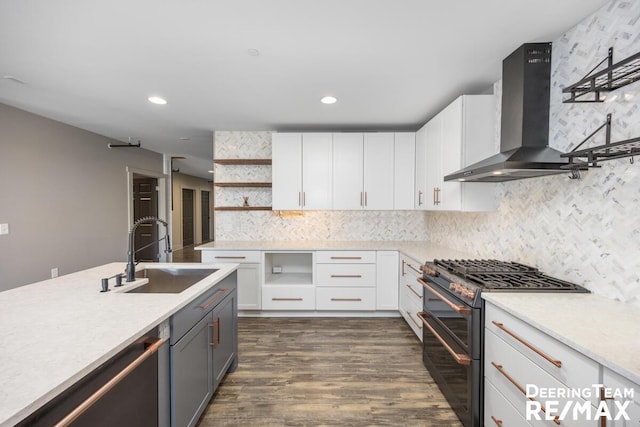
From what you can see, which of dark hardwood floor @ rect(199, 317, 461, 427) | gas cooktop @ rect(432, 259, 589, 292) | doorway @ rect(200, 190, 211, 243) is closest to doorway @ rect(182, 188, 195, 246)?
doorway @ rect(200, 190, 211, 243)

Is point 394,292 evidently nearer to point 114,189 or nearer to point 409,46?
point 409,46

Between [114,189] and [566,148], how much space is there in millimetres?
5958

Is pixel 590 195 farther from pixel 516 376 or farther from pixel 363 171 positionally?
pixel 363 171

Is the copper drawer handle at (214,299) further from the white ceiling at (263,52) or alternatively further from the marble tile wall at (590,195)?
the marble tile wall at (590,195)

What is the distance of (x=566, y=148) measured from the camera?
5.62ft

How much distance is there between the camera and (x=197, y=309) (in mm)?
1613

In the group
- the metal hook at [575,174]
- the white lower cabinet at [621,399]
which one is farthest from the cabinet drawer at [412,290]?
the white lower cabinet at [621,399]

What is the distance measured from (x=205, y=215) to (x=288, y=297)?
853 cm

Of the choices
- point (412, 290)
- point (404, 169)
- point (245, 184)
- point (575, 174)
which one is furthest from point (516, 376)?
point (245, 184)

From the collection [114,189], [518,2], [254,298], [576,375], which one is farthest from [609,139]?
[114,189]

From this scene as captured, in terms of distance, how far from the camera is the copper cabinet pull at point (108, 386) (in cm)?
78

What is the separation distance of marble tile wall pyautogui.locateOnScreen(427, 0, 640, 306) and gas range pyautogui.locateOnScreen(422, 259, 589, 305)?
0.13 m

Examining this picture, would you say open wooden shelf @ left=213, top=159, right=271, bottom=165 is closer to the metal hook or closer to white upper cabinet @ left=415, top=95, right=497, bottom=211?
white upper cabinet @ left=415, top=95, right=497, bottom=211

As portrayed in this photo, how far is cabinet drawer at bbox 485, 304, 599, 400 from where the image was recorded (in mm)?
994
